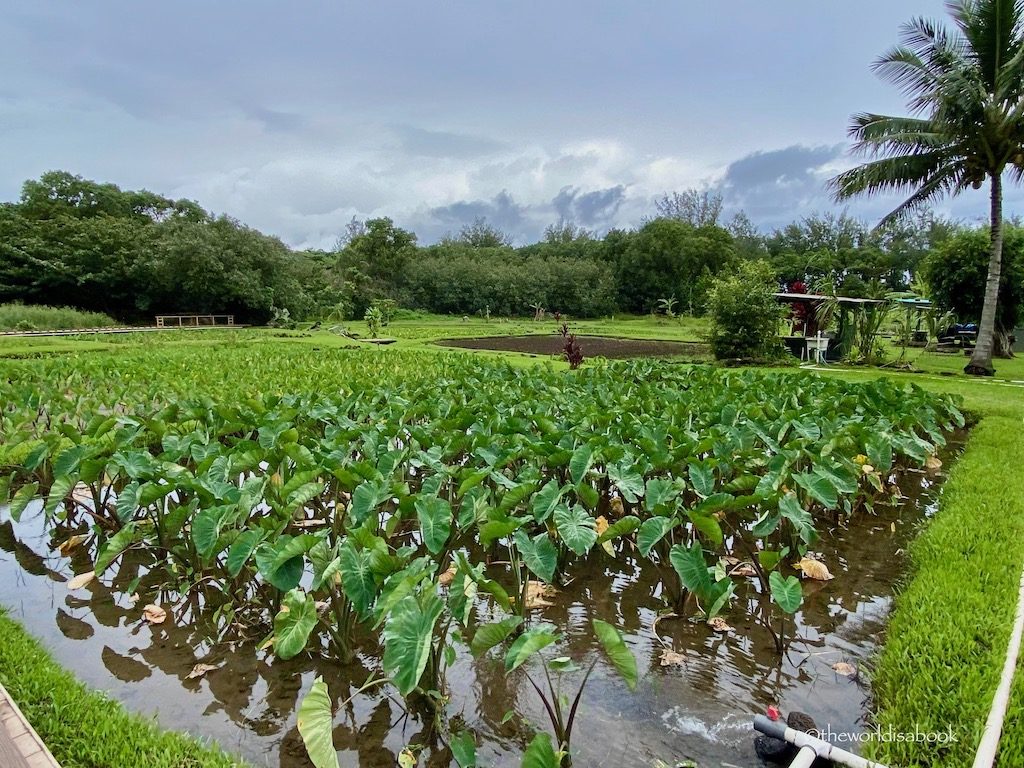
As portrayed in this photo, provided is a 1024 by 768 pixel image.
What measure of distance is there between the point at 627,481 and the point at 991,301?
43.9ft

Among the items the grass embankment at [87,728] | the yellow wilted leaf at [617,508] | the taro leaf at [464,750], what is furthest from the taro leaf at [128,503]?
the yellow wilted leaf at [617,508]

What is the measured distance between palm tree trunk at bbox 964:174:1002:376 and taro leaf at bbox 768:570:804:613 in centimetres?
1293

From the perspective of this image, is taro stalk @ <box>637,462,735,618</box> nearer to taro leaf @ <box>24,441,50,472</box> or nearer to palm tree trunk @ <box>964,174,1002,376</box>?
taro leaf @ <box>24,441,50,472</box>

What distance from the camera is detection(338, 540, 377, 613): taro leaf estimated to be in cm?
237

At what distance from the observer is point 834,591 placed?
348 cm

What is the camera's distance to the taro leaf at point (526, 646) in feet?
6.16

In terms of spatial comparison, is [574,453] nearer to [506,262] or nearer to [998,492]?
[998,492]

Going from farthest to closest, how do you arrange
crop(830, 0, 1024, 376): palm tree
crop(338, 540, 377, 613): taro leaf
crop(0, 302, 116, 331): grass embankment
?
crop(0, 302, 116, 331): grass embankment → crop(830, 0, 1024, 376): palm tree → crop(338, 540, 377, 613): taro leaf

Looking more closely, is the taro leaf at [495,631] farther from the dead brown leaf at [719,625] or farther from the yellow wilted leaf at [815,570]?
the yellow wilted leaf at [815,570]

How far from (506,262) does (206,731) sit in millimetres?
46789

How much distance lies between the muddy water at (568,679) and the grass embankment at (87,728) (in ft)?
0.66

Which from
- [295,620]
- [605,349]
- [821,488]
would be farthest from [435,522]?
[605,349]

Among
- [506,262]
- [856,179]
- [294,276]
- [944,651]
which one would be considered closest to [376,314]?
[294,276]

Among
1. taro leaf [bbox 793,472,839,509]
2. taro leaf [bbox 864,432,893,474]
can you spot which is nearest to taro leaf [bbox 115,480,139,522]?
taro leaf [bbox 793,472,839,509]
